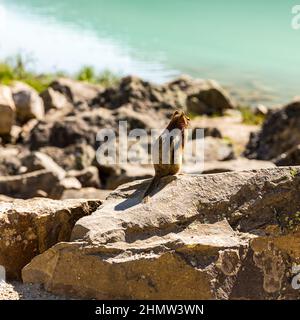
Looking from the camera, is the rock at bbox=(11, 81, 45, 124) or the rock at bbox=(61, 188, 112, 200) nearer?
the rock at bbox=(61, 188, 112, 200)

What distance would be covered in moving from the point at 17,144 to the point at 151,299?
13279 millimetres

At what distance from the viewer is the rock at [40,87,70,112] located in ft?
67.4

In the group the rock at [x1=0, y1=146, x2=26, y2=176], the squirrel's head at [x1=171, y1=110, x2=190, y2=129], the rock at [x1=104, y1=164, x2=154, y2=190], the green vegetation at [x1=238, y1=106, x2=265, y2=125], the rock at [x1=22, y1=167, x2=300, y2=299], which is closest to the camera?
the rock at [x1=22, y1=167, x2=300, y2=299]

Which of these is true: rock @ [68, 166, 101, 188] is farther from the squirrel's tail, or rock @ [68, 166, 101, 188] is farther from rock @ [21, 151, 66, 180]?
the squirrel's tail

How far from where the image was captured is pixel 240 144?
19.5m

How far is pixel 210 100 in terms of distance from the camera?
23.9m

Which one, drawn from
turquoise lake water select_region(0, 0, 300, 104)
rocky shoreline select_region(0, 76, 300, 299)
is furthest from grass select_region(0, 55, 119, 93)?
rocky shoreline select_region(0, 76, 300, 299)

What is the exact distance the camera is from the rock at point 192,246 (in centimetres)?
527

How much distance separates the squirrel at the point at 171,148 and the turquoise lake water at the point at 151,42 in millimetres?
20957

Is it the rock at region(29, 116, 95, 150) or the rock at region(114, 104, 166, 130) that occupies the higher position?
the rock at region(114, 104, 166, 130)

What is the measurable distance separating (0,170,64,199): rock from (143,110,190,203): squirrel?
19.4 feet

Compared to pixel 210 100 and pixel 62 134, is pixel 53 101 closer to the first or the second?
pixel 62 134

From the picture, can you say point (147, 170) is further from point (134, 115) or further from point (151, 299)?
point (151, 299)

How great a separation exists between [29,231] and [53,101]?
14.7 m
